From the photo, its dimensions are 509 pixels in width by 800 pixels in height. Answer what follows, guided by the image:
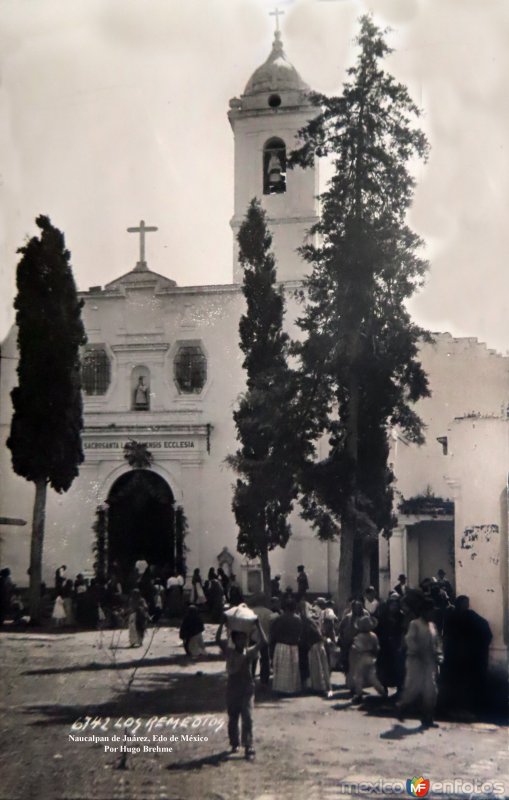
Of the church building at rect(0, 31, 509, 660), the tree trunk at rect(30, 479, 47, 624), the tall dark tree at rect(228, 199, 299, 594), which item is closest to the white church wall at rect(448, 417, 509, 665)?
the church building at rect(0, 31, 509, 660)

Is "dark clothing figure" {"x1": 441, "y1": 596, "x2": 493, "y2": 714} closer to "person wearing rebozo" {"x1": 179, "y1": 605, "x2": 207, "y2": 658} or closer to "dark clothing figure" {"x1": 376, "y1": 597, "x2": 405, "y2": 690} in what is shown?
"dark clothing figure" {"x1": 376, "y1": 597, "x2": 405, "y2": 690}

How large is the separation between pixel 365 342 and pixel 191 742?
11.3ft

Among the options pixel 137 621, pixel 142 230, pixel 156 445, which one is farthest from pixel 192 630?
pixel 142 230

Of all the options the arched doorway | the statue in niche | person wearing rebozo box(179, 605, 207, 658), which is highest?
the statue in niche

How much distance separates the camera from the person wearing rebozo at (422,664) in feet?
24.6

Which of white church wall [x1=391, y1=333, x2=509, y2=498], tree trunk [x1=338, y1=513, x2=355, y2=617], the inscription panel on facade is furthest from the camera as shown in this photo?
the inscription panel on facade

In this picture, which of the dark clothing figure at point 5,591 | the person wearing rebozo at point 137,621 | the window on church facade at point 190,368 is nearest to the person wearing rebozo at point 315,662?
the person wearing rebozo at point 137,621

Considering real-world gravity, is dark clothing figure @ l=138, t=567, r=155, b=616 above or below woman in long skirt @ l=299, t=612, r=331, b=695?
above

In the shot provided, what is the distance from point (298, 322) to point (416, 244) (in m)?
1.34

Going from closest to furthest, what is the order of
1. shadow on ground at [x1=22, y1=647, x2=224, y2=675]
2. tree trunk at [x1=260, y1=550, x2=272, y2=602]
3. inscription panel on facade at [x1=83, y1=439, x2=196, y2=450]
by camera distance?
shadow on ground at [x1=22, y1=647, x2=224, y2=675] < inscription panel on facade at [x1=83, y1=439, x2=196, y2=450] < tree trunk at [x1=260, y1=550, x2=272, y2=602]

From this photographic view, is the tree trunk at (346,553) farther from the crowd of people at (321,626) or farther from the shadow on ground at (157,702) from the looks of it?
the shadow on ground at (157,702)

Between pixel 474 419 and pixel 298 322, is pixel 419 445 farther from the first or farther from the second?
pixel 298 322

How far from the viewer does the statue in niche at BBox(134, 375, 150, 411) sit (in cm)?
984

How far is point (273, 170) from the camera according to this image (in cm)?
1199
